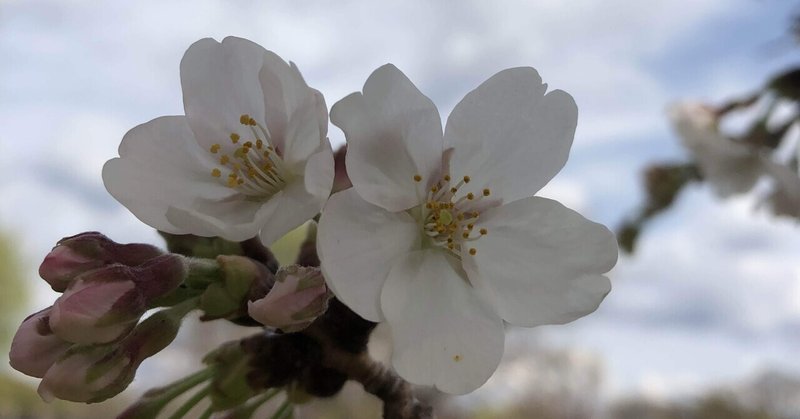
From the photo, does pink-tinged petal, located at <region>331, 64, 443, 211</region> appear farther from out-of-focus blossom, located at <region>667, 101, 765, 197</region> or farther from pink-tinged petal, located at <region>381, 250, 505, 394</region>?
out-of-focus blossom, located at <region>667, 101, 765, 197</region>

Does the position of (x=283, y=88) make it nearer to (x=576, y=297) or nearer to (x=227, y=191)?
(x=227, y=191)

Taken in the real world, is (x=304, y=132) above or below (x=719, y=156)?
above

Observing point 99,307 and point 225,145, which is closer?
point 99,307

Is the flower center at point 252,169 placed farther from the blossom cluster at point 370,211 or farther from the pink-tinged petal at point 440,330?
the pink-tinged petal at point 440,330

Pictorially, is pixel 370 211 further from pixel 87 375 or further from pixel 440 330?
pixel 87 375

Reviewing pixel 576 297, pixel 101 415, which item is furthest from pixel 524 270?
pixel 101 415

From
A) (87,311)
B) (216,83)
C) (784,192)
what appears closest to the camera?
(87,311)

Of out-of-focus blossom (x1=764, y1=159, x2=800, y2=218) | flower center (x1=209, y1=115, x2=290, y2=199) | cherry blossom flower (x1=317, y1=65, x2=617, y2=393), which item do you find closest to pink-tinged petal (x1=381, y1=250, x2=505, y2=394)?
cherry blossom flower (x1=317, y1=65, x2=617, y2=393)

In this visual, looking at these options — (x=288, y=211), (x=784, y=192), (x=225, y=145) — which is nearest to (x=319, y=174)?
(x=288, y=211)
